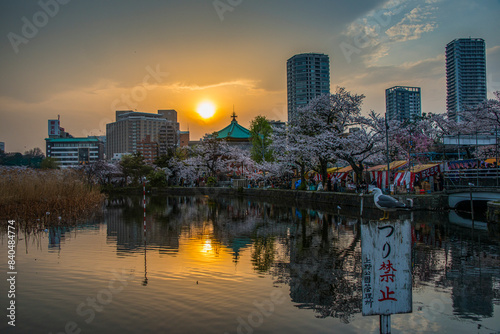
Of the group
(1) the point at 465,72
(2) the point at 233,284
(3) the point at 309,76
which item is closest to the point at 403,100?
(1) the point at 465,72

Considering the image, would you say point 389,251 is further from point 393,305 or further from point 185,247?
point 185,247

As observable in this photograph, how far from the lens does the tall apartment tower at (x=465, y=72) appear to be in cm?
10988

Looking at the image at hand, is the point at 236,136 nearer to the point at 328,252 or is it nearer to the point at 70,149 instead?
the point at 328,252

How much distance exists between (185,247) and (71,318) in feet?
21.2

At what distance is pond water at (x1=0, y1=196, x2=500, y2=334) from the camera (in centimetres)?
601

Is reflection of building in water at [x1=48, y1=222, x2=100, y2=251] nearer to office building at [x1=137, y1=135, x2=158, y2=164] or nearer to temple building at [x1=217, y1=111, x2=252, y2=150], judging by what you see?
temple building at [x1=217, y1=111, x2=252, y2=150]

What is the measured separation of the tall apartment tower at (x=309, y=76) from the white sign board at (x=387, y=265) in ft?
412

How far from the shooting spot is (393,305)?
4.35 metres

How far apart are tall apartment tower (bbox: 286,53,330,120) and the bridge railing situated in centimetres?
10541

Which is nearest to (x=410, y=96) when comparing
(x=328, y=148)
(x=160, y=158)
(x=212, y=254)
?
(x=160, y=158)

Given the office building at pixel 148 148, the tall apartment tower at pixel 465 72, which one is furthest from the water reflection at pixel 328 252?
the office building at pixel 148 148

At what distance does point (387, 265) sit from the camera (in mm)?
4352

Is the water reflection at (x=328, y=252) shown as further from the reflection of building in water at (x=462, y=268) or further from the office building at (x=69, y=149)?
the office building at (x=69, y=149)

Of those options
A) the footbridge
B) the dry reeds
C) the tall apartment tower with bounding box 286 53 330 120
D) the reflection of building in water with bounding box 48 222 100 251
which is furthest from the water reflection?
the tall apartment tower with bounding box 286 53 330 120
